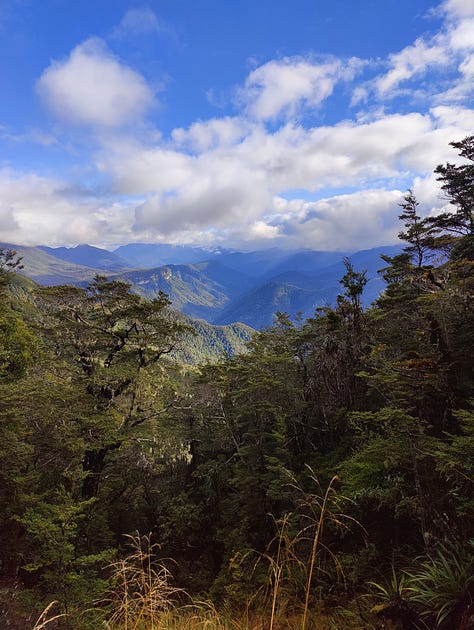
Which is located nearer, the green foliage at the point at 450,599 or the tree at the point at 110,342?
the green foliage at the point at 450,599

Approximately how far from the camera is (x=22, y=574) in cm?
1431

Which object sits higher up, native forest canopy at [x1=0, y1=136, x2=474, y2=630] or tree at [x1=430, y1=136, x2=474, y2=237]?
tree at [x1=430, y1=136, x2=474, y2=237]

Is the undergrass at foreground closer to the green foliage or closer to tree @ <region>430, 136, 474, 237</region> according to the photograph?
the green foliage

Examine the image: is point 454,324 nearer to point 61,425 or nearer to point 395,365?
point 395,365

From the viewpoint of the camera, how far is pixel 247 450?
1716 centimetres

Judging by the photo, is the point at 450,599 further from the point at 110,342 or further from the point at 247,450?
the point at 110,342

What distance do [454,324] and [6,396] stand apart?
17404 millimetres

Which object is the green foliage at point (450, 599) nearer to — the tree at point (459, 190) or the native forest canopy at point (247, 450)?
the native forest canopy at point (247, 450)

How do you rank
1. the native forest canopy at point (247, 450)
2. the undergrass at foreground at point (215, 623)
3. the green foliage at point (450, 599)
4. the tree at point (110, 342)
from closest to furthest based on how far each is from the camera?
the undergrass at foreground at point (215, 623) → the green foliage at point (450, 599) → the native forest canopy at point (247, 450) → the tree at point (110, 342)

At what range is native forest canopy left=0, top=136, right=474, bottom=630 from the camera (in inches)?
310

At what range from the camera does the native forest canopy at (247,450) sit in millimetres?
7863

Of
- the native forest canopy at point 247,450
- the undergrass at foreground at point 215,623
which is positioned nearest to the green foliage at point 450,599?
the native forest canopy at point 247,450

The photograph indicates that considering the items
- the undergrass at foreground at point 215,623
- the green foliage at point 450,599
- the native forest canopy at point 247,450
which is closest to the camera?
the undergrass at foreground at point 215,623

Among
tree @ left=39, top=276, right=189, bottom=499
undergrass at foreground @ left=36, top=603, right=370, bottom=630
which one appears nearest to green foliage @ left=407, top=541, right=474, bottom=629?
undergrass at foreground @ left=36, top=603, right=370, bottom=630
